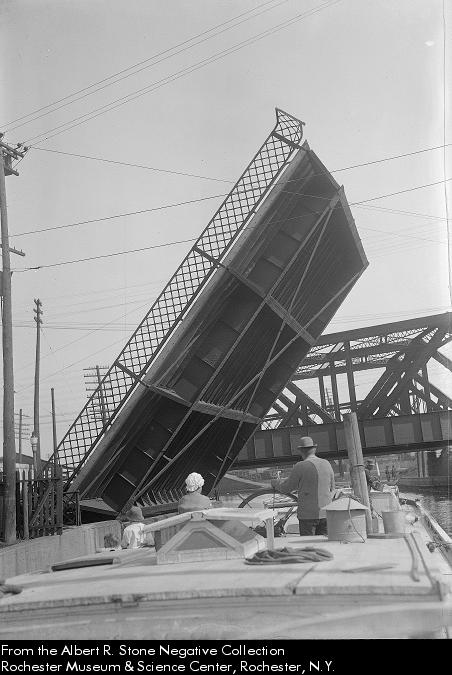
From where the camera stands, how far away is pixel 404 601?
2.67 meters

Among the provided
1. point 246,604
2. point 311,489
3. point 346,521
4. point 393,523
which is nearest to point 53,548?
point 311,489

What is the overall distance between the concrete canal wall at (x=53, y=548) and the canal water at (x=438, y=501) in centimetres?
952

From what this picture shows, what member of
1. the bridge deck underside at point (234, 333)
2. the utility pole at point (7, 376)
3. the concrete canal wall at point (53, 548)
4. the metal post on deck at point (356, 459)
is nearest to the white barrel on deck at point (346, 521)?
the metal post on deck at point (356, 459)

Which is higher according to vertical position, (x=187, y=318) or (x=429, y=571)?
(x=187, y=318)

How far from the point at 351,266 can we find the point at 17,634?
1104cm

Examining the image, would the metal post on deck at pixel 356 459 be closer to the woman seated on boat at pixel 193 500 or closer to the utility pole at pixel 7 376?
the woman seated on boat at pixel 193 500

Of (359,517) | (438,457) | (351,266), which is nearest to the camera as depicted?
(359,517)

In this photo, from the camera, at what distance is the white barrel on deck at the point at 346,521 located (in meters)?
4.61

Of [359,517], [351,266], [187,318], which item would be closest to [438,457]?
[351,266]

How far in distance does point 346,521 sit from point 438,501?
3368 centimetres

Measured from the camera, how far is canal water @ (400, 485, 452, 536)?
73.9 feet

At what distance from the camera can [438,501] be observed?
35.3 metres

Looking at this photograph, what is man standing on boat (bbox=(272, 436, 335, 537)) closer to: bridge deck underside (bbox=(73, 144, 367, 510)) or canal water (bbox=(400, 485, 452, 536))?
bridge deck underside (bbox=(73, 144, 367, 510))
